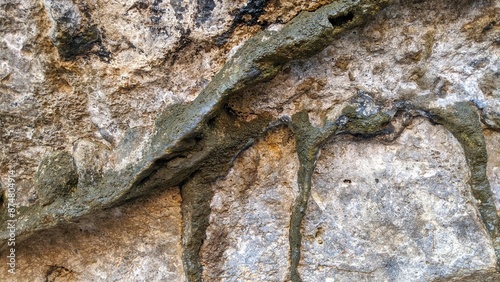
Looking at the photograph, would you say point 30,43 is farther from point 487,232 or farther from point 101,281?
point 487,232

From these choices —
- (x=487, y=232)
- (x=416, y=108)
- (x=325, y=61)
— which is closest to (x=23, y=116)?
(x=325, y=61)

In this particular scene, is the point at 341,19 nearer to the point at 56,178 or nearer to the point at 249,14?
the point at 249,14

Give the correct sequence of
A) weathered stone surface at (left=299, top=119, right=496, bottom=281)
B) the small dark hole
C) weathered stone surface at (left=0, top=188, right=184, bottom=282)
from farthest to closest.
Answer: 1. weathered stone surface at (left=0, top=188, right=184, bottom=282)
2. weathered stone surface at (left=299, top=119, right=496, bottom=281)
3. the small dark hole

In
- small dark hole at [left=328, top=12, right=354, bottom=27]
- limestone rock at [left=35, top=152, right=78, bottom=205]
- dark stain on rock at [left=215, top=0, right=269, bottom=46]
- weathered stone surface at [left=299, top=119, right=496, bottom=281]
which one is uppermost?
dark stain on rock at [left=215, top=0, right=269, bottom=46]

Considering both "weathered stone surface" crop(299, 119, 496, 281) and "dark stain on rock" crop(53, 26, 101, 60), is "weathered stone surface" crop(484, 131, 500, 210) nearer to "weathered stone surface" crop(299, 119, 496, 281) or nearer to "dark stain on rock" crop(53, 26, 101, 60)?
"weathered stone surface" crop(299, 119, 496, 281)

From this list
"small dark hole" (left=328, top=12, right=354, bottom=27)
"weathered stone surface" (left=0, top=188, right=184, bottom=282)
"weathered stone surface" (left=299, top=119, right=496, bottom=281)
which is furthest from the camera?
"weathered stone surface" (left=0, top=188, right=184, bottom=282)

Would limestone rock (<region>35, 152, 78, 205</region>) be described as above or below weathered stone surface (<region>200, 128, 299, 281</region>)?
above

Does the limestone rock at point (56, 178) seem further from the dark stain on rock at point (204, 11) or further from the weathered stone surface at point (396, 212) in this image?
the weathered stone surface at point (396, 212)

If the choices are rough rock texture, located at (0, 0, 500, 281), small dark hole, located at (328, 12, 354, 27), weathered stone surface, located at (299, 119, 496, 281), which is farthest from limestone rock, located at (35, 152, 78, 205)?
small dark hole, located at (328, 12, 354, 27)
